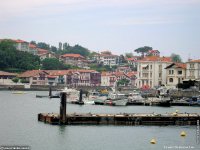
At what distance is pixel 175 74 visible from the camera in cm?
13938

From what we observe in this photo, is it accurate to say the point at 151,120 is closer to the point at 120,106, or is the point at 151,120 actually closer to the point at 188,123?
the point at 188,123

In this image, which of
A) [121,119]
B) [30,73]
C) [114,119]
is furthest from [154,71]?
[114,119]

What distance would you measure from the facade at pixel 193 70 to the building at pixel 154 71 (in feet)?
31.8

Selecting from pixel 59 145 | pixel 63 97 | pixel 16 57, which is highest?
pixel 16 57

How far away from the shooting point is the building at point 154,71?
485ft

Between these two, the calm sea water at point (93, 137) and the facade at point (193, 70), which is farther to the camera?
the facade at point (193, 70)

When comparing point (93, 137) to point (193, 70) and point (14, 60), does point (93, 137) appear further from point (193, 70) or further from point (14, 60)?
point (14, 60)

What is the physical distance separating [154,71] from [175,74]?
1012 cm

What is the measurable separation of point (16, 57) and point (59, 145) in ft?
466

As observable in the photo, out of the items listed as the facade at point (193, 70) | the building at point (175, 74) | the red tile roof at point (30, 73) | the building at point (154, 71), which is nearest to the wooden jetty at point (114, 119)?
the facade at point (193, 70)

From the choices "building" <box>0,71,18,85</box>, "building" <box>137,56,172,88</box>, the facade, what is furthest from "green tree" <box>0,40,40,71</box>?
the facade

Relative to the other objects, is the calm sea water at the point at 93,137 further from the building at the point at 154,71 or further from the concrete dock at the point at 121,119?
the building at the point at 154,71

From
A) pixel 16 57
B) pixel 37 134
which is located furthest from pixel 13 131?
pixel 16 57

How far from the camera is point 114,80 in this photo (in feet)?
655
